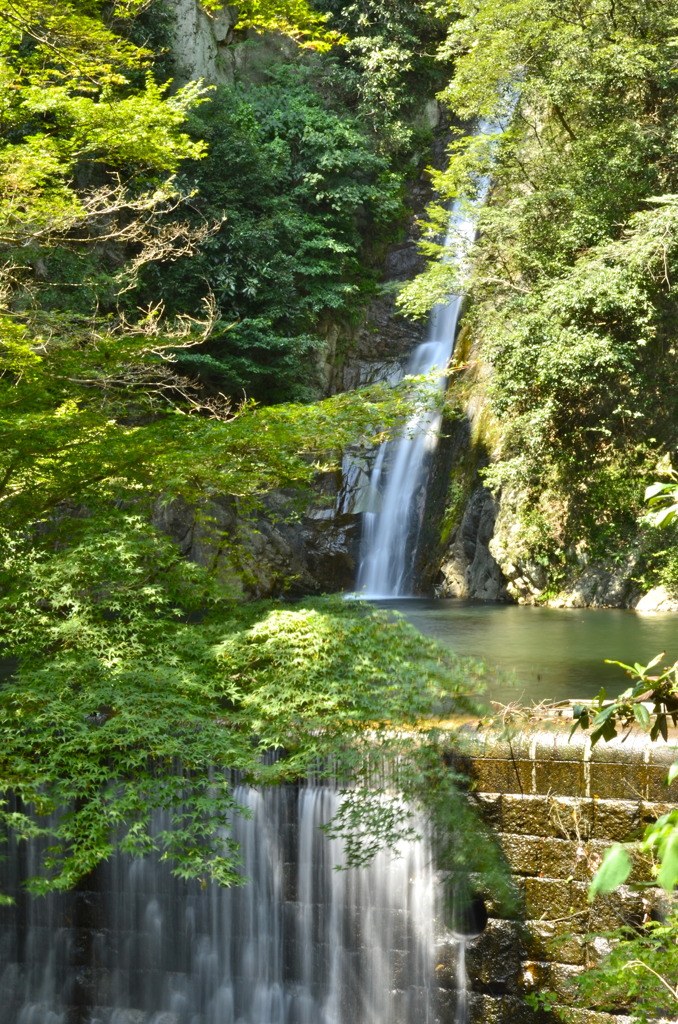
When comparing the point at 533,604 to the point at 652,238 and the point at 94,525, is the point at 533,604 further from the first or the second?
the point at 94,525

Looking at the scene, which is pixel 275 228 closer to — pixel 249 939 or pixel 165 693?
pixel 165 693

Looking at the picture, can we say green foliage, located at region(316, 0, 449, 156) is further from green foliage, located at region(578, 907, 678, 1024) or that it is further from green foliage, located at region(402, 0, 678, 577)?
green foliage, located at region(578, 907, 678, 1024)

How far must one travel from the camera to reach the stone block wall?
18.1 feet

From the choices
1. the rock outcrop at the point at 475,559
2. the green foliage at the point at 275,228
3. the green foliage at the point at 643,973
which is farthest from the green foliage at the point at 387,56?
the green foliage at the point at 643,973

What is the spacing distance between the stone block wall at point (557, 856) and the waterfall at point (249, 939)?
0.48 m

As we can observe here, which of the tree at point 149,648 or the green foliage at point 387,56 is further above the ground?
the green foliage at point 387,56

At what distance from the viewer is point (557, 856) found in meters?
5.68

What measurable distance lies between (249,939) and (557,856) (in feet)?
7.81

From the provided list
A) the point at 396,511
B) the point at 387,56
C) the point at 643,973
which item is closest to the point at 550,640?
the point at 643,973

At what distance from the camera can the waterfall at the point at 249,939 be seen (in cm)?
604

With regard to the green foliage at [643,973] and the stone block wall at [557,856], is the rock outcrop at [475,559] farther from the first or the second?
the green foliage at [643,973]

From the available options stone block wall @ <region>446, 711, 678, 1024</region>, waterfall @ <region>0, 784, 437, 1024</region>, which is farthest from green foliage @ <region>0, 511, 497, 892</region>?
stone block wall @ <region>446, 711, 678, 1024</region>

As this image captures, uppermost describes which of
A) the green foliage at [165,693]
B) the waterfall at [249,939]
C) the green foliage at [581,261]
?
the green foliage at [581,261]

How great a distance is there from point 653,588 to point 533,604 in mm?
2113
